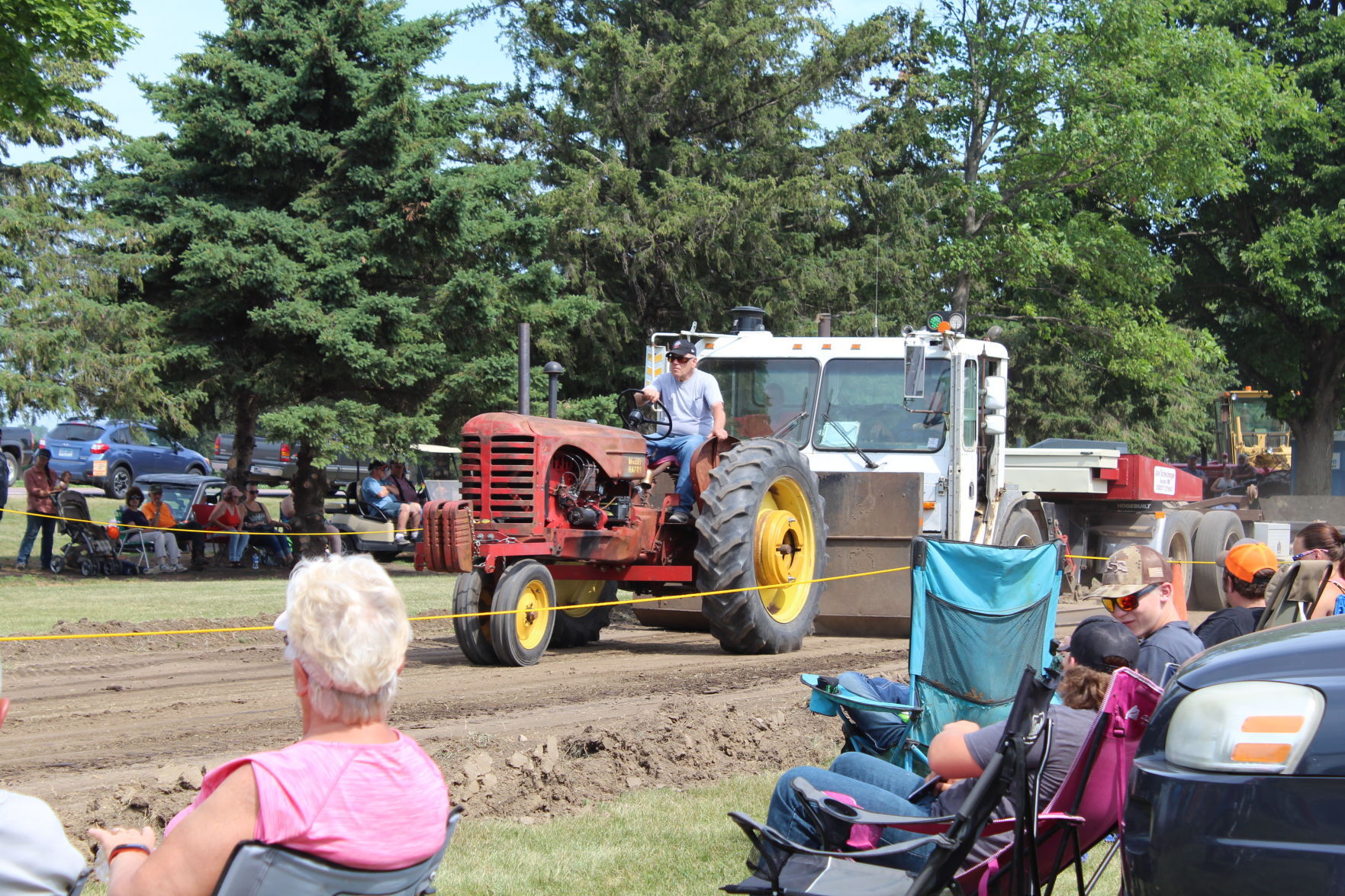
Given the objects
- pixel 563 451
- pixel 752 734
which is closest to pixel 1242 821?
pixel 752 734

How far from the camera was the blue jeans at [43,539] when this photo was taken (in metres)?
17.4

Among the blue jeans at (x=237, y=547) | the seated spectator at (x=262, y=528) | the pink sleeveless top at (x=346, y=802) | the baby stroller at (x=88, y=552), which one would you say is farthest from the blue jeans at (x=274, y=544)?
the pink sleeveless top at (x=346, y=802)

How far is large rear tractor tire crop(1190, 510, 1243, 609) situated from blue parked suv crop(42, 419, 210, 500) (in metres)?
23.2

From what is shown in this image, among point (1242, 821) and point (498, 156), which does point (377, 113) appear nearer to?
point (498, 156)

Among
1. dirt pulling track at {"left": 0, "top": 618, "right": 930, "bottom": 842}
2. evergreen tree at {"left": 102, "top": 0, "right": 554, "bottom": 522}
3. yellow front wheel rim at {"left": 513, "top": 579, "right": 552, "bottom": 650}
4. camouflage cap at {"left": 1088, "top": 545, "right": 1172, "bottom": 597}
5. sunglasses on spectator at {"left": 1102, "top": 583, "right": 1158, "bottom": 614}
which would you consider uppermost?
evergreen tree at {"left": 102, "top": 0, "right": 554, "bottom": 522}

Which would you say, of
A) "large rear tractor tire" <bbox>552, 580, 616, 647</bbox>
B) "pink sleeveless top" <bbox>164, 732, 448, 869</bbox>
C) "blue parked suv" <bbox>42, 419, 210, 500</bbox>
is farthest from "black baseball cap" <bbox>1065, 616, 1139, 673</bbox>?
"blue parked suv" <bbox>42, 419, 210, 500</bbox>

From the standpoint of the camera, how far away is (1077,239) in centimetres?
2312

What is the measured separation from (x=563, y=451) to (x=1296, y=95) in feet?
76.2

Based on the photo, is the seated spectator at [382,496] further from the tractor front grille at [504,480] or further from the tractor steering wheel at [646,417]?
the tractor front grille at [504,480]

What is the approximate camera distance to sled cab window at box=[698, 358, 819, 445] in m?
11.7

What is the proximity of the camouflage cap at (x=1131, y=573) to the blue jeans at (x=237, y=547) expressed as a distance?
1584 centimetres

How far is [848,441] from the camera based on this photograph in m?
11.5

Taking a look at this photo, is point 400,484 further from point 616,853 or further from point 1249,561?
point 616,853

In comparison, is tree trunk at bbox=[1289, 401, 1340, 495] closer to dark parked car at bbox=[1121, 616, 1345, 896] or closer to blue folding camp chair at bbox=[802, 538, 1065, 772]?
blue folding camp chair at bbox=[802, 538, 1065, 772]
